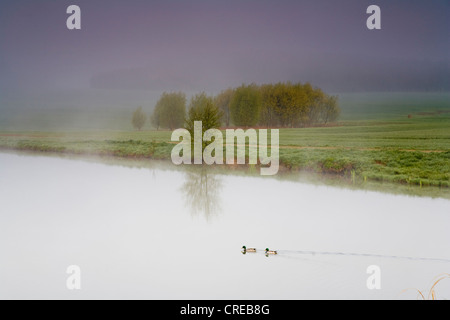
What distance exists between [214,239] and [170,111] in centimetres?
588

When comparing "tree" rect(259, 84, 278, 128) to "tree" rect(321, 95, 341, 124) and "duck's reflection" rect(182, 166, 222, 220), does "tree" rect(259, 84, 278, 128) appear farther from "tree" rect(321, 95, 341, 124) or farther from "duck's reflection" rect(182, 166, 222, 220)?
"duck's reflection" rect(182, 166, 222, 220)

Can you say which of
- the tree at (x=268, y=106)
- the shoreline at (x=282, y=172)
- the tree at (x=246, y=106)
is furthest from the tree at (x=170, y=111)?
the tree at (x=268, y=106)

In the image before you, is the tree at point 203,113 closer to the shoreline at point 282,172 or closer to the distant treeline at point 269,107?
the distant treeline at point 269,107

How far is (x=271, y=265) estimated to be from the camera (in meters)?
5.95

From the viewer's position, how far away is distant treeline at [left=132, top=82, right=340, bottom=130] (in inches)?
444

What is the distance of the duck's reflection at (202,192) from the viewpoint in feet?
26.6

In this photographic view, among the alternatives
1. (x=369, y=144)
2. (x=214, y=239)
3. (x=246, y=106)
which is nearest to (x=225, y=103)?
(x=246, y=106)

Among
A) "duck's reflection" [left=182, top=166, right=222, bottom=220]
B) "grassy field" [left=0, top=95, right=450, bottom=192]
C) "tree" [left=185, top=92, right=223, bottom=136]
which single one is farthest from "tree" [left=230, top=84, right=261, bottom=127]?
"duck's reflection" [left=182, top=166, right=222, bottom=220]

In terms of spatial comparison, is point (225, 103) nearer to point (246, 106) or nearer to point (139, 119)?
point (246, 106)

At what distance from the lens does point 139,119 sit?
12.2 meters

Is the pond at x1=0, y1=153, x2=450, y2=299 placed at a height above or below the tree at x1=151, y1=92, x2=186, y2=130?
below

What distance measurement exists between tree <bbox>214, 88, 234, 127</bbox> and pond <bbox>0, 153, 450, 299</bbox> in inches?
77.0

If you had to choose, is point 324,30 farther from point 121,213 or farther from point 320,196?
point 121,213
